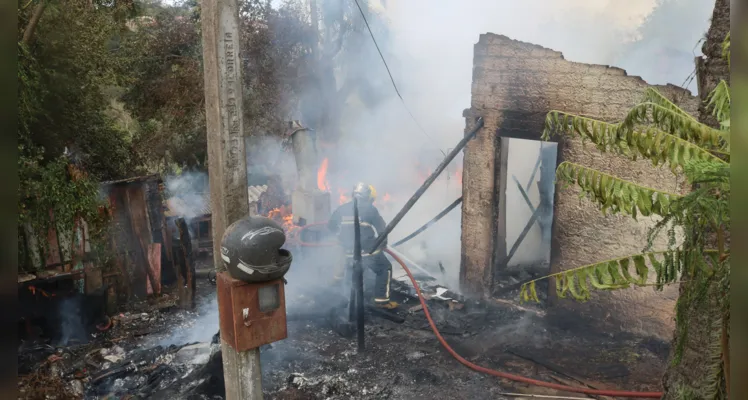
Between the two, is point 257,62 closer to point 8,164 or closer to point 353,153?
point 353,153

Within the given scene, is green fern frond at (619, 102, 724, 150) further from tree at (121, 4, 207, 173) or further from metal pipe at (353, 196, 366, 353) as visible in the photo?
tree at (121, 4, 207, 173)

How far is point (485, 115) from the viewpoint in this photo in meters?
9.78

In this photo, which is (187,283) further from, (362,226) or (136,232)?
(362,226)

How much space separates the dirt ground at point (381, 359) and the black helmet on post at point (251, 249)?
330 cm

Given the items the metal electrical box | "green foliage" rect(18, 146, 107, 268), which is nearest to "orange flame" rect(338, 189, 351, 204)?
"green foliage" rect(18, 146, 107, 268)

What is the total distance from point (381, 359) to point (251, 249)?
4527 mm

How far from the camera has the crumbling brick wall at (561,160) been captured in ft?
27.0

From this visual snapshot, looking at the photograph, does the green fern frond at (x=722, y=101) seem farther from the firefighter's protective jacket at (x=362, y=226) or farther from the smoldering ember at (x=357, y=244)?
the firefighter's protective jacket at (x=362, y=226)

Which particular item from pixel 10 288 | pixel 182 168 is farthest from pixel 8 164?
pixel 182 168

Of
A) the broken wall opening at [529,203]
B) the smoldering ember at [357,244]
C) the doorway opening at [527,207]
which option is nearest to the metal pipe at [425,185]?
the smoldering ember at [357,244]

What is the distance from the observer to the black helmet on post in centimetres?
409

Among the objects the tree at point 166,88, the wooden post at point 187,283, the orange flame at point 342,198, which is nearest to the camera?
the wooden post at point 187,283

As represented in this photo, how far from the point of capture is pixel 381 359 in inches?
316

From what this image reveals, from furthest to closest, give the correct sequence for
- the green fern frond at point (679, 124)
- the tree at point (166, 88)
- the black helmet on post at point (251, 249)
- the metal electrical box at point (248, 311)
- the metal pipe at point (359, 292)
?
the tree at point (166, 88) → the metal pipe at point (359, 292) → the metal electrical box at point (248, 311) → the black helmet on post at point (251, 249) → the green fern frond at point (679, 124)
